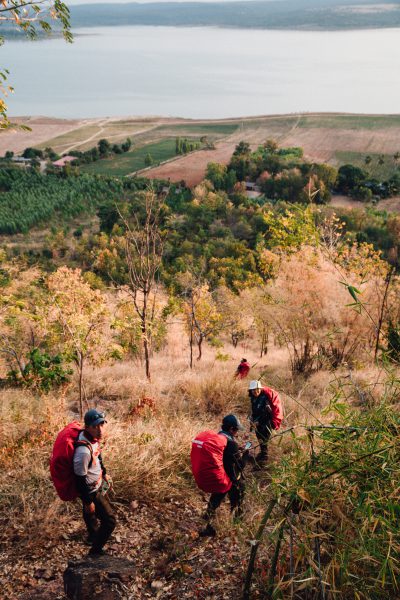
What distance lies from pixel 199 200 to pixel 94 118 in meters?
64.6

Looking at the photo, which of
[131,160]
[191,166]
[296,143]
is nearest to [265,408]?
[191,166]

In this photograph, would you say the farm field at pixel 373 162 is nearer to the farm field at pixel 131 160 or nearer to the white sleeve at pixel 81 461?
the farm field at pixel 131 160

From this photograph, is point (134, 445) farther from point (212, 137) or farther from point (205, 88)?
point (205, 88)

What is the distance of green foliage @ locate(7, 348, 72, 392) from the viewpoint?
29.2ft

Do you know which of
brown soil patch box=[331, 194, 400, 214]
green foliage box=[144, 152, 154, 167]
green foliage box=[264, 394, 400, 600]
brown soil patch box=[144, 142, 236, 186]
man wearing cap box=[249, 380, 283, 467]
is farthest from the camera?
green foliage box=[144, 152, 154, 167]

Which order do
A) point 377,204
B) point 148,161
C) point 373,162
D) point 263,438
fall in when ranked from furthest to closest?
point 148,161, point 373,162, point 377,204, point 263,438

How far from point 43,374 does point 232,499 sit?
17.0ft

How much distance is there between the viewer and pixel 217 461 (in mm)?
4574

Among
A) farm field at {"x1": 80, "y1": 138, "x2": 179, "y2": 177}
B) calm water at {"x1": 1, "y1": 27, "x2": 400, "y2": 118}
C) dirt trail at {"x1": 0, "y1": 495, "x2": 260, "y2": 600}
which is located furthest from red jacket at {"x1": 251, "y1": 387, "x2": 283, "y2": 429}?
calm water at {"x1": 1, "y1": 27, "x2": 400, "y2": 118}

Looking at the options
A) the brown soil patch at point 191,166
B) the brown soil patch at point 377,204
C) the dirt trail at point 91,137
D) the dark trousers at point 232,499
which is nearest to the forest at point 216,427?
the dark trousers at point 232,499

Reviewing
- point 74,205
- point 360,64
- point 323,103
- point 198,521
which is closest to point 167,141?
point 74,205

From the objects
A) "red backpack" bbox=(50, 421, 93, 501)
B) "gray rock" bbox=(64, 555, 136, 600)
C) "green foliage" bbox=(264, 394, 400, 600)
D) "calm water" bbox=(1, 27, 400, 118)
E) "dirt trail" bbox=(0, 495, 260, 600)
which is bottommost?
"dirt trail" bbox=(0, 495, 260, 600)

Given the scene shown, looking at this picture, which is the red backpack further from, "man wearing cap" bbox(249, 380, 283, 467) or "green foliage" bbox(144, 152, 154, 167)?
"green foliage" bbox(144, 152, 154, 167)

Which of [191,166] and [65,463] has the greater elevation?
[65,463]
